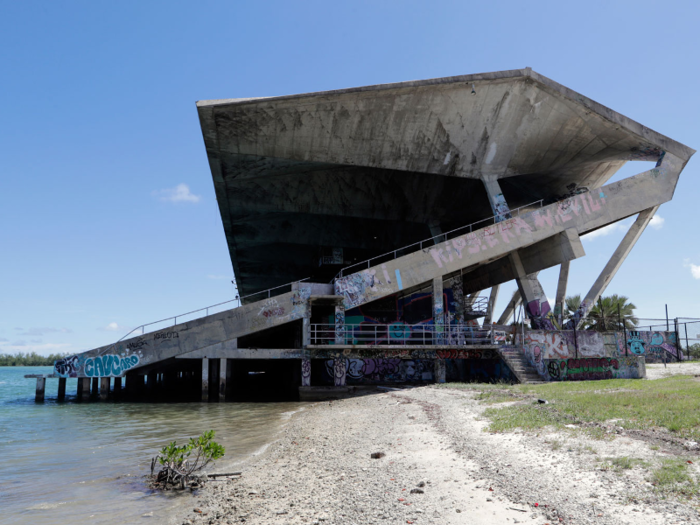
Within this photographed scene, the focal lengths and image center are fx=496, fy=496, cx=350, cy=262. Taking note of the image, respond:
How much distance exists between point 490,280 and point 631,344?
36.6 ft

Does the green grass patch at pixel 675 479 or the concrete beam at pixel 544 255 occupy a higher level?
the concrete beam at pixel 544 255

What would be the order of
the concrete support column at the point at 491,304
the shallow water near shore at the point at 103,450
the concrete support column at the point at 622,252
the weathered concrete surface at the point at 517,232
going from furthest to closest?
1. the concrete support column at the point at 491,304
2. the concrete support column at the point at 622,252
3. the weathered concrete surface at the point at 517,232
4. the shallow water near shore at the point at 103,450

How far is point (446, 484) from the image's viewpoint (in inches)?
282

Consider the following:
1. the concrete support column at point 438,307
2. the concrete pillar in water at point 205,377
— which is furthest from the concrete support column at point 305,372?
the concrete support column at point 438,307

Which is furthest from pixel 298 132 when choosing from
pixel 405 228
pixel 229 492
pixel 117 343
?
pixel 229 492

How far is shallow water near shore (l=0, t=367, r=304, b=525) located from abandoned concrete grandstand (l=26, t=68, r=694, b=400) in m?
4.21

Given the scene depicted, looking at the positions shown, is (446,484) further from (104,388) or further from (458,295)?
(458,295)

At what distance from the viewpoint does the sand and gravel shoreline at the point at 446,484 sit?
575 cm

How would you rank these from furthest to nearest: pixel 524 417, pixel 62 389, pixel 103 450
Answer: pixel 62 389 → pixel 103 450 → pixel 524 417

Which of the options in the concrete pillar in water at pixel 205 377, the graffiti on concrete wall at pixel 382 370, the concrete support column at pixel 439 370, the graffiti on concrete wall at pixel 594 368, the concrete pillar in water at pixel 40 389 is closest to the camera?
the graffiti on concrete wall at pixel 594 368

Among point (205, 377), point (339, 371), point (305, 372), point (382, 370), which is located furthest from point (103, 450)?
point (382, 370)

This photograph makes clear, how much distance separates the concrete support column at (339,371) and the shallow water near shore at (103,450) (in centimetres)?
334

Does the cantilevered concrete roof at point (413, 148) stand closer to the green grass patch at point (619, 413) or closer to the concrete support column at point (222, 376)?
the concrete support column at point (222, 376)

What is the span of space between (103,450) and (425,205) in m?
28.7
